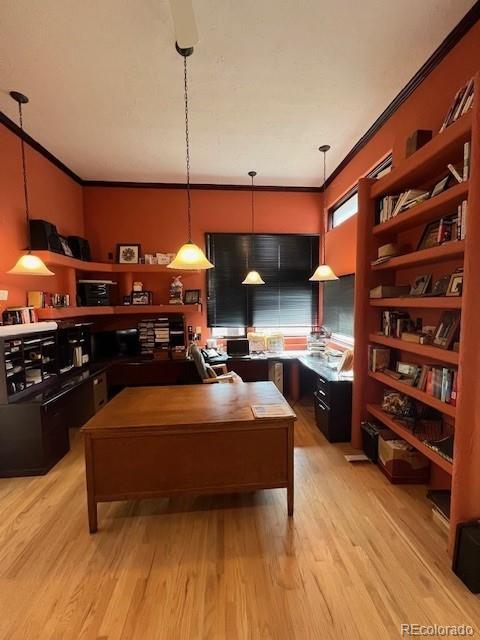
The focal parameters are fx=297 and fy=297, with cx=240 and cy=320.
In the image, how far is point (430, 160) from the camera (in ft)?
6.56

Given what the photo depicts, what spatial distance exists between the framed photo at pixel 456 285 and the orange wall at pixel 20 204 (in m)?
3.71

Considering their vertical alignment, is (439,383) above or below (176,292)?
below

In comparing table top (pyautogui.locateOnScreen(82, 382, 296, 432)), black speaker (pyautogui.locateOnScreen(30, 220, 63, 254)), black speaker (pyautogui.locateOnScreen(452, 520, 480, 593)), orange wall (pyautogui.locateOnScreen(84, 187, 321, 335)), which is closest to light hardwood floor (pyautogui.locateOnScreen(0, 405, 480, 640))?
black speaker (pyautogui.locateOnScreen(452, 520, 480, 593))

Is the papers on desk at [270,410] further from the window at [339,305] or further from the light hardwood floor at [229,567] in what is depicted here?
the window at [339,305]

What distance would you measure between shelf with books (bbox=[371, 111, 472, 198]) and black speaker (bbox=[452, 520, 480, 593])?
217 centimetres

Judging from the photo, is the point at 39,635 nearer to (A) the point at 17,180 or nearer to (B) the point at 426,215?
(B) the point at 426,215

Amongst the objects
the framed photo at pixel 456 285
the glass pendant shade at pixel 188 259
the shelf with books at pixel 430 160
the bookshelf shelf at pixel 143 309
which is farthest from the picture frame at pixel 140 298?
the framed photo at pixel 456 285

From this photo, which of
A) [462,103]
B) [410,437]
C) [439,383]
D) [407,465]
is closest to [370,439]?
[407,465]

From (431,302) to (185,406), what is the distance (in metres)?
1.90

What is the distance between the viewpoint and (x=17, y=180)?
3.06 meters

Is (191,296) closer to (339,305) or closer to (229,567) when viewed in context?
(339,305)

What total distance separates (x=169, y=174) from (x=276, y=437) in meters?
3.91

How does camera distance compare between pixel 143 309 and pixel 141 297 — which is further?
pixel 141 297

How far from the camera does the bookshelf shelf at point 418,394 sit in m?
1.84
